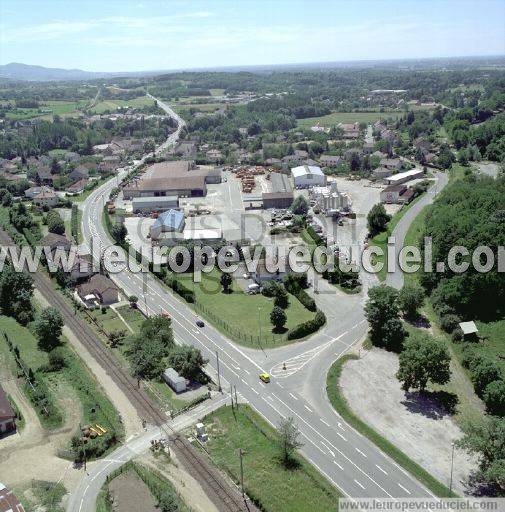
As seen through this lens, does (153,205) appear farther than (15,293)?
Yes

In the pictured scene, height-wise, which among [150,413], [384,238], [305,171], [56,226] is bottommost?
[150,413]

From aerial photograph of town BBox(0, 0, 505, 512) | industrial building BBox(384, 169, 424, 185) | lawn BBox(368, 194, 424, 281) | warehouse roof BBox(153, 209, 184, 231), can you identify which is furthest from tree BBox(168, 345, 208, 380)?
industrial building BBox(384, 169, 424, 185)

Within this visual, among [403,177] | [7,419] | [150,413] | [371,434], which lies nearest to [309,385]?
[371,434]

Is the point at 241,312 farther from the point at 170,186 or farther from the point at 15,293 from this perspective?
the point at 170,186

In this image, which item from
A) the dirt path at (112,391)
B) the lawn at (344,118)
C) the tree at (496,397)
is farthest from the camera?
the lawn at (344,118)

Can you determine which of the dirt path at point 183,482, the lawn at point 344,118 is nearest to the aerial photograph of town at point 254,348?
the dirt path at point 183,482

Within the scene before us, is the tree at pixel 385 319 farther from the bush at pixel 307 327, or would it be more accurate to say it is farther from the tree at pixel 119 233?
the tree at pixel 119 233

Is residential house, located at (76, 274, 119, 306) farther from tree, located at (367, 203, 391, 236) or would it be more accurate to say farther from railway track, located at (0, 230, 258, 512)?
tree, located at (367, 203, 391, 236)

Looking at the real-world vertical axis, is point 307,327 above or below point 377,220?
Answer: below
